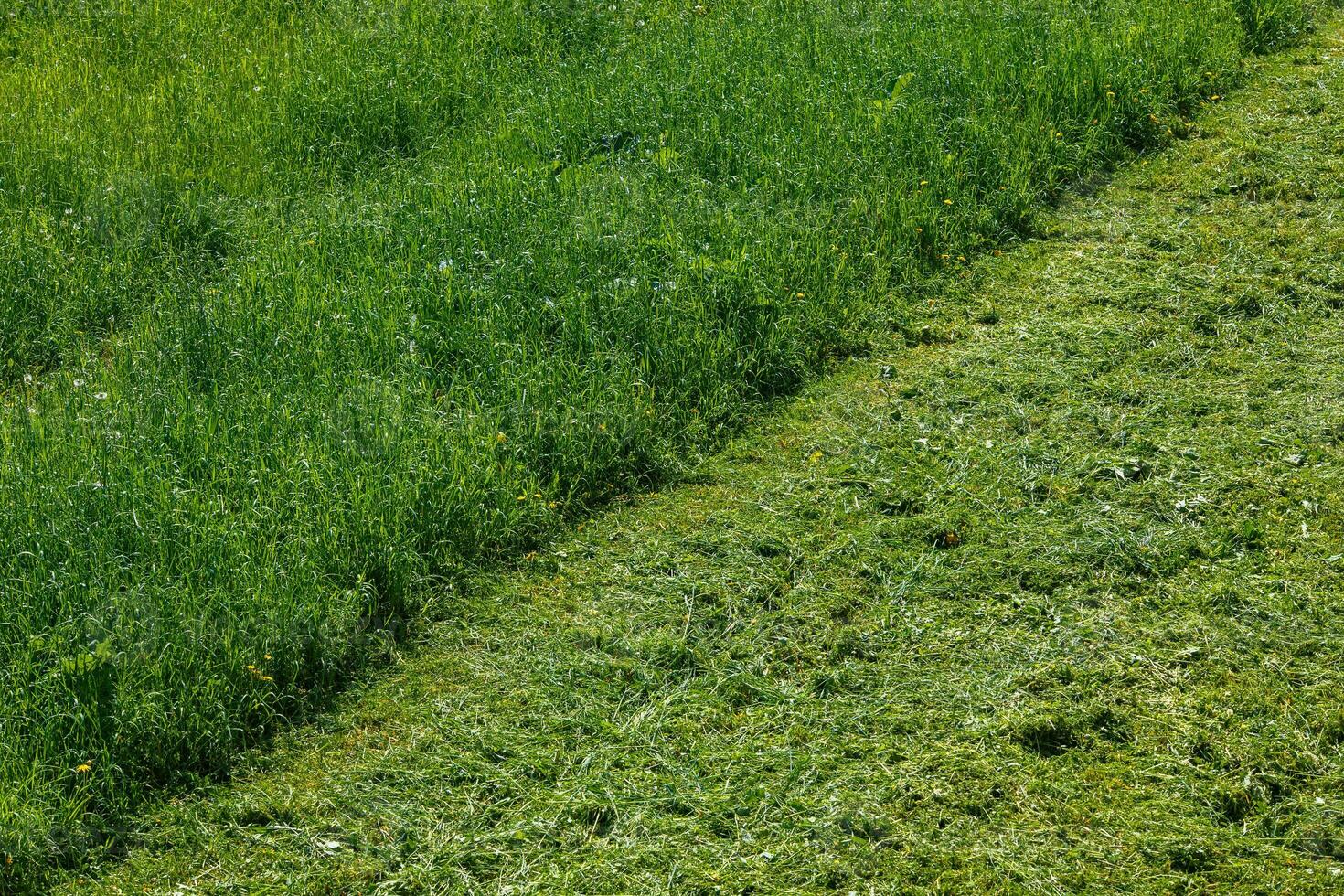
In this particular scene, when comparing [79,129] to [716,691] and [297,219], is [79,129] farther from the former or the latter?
[716,691]

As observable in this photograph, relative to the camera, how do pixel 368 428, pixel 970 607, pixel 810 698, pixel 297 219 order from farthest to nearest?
pixel 297 219 → pixel 368 428 → pixel 970 607 → pixel 810 698

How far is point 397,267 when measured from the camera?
6387mm

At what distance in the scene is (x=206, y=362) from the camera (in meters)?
5.85

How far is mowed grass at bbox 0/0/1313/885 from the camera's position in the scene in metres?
4.48

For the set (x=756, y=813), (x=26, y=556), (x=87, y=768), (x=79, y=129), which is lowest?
(x=756, y=813)

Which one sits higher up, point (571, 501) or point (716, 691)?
point (571, 501)

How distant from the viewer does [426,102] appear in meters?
8.52

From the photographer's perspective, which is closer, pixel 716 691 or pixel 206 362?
pixel 716 691

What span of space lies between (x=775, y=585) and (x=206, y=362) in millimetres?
2692

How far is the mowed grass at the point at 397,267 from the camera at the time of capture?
448 centimetres

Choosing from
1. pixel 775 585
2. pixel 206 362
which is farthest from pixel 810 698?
pixel 206 362

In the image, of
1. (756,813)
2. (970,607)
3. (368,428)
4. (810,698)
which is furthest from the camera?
(368,428)

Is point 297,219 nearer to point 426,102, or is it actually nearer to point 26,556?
point 426,102

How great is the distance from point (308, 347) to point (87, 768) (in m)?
2.31
